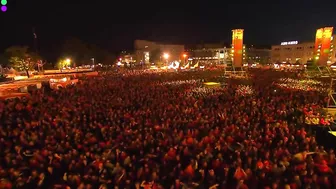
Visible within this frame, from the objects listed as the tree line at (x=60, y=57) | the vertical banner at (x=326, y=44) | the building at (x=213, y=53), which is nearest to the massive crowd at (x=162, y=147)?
the vertical banner at (x=326, y=44)

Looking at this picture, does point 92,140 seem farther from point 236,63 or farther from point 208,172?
point 236,63

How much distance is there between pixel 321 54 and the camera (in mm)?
25375

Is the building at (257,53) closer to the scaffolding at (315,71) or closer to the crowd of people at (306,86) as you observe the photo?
the scaffolding at (315,71)

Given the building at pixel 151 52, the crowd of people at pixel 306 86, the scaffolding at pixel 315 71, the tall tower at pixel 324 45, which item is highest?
the building at pixel 151 52

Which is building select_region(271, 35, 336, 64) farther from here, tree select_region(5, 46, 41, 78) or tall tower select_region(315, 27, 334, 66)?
tree select_region(5, 46, 41, 78)

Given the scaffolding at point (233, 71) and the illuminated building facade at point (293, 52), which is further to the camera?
the illuminated building facade at point (293, 52)

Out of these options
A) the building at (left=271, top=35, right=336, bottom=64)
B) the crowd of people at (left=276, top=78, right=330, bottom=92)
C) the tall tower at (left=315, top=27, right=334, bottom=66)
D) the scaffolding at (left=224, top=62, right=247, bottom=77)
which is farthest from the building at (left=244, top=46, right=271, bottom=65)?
the crowd of people at (left=276, top=78, right=330, bottom=92)

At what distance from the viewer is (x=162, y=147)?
8.33 m

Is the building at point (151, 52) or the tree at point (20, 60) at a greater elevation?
the building at point (151, 52)

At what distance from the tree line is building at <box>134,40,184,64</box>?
43.9ft

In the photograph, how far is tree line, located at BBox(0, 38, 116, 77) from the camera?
42125 mm

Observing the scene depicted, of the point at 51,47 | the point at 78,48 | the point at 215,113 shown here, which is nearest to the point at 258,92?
the point at 215,113

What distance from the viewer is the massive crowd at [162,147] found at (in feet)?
21.9

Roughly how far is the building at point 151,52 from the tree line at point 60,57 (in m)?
13.4
